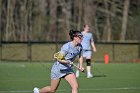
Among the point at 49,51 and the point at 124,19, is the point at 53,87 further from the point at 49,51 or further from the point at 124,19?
the point at 124,19

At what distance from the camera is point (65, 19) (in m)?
54.9

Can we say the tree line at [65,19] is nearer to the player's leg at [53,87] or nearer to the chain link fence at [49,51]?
the chain link fence at [49,51]

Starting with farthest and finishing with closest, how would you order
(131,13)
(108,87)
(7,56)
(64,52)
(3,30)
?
(131,13) → (3,30) → (7,56) → (108,87) → (64,52)

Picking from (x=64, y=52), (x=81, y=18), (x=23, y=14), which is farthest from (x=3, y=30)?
(x=64, y=52)

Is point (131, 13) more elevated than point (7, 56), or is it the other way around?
point (131, 13)

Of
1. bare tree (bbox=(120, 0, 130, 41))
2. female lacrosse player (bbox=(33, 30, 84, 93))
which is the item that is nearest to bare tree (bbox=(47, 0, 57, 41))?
bare tree (bbox=(120, 0, 130, 41))

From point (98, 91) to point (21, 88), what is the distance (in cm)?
271

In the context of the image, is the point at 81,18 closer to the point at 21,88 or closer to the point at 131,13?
the point at 131,13

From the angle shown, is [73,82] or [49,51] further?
[49,51]

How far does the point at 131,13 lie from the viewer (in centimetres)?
5453

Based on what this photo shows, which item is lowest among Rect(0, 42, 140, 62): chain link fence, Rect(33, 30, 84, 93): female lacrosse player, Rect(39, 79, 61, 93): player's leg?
Rect(0, 42, 140, 62): chain link fence

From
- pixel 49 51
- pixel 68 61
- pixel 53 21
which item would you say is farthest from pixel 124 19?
pixel 68 61

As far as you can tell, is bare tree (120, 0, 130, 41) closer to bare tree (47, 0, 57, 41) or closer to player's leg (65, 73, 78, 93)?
bare tree (47, 0, 57, 41)

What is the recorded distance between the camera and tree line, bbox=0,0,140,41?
50.8 m
